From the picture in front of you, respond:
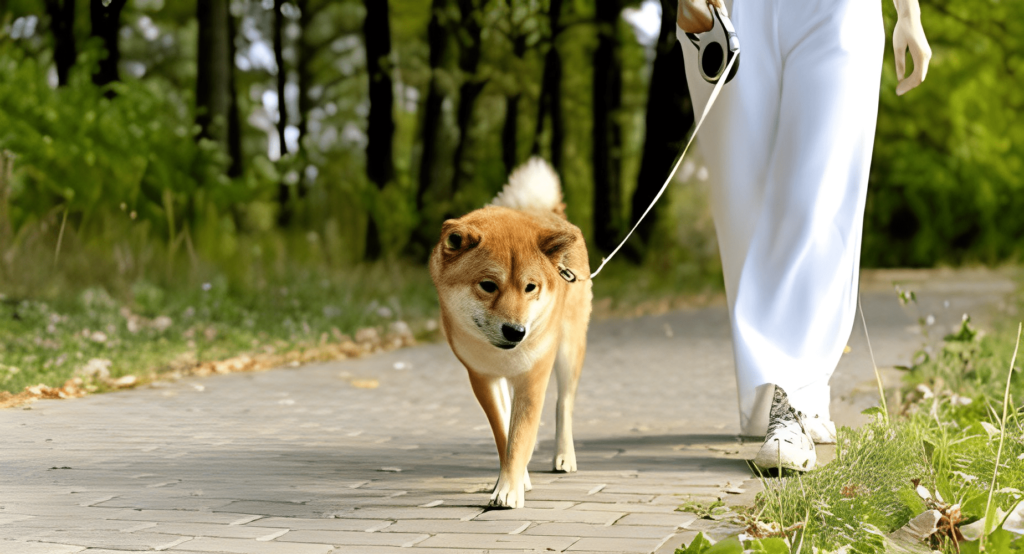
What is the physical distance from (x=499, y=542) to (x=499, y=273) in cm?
82

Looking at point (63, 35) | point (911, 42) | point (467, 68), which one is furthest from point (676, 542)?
point (467, 68)

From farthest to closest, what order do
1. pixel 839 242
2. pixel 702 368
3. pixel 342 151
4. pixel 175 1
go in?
pixel 175 1, pixel 342 151, pixel 702 368, pixel 839 242

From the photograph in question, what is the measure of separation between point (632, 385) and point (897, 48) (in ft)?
11.6

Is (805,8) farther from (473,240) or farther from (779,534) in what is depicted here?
(779,534)

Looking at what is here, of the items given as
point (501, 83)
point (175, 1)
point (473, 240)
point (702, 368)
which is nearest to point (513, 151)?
point (501, 83)

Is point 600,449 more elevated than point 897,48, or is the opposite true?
point 897,48

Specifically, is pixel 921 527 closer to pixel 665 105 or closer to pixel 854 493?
pixel 854 493

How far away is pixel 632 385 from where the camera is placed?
24.6ft

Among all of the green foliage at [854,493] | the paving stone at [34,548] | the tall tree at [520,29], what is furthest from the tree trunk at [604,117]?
the paving stone at [34,548]

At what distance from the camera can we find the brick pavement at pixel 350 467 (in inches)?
126

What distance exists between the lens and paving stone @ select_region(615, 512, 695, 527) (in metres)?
3.34

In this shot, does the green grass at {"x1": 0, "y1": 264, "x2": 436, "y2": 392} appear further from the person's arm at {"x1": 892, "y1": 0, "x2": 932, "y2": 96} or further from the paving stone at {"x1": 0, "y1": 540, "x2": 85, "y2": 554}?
the person's arm at {"x1": 892, "y1": 0, "x2": 932, "y2": 96}

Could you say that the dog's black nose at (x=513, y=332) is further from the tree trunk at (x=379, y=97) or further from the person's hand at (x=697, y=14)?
the tree trunk at (x=379, y=97)

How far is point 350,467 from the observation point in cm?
443
